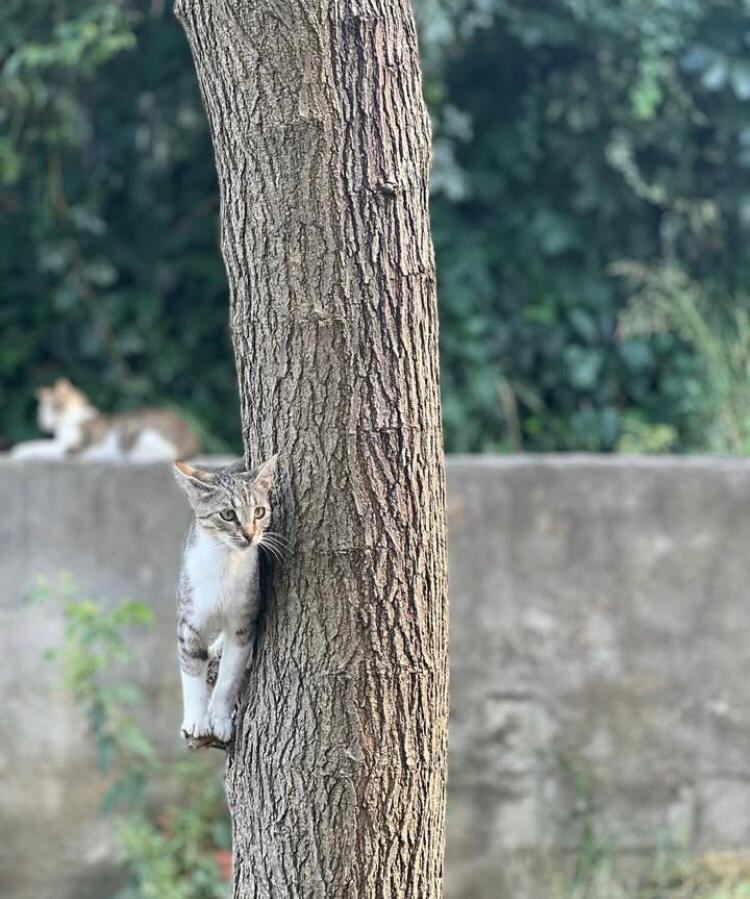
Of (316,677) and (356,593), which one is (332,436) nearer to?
(356,593)

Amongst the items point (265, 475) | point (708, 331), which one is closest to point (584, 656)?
point (708, 331)

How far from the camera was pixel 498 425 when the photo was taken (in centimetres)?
568

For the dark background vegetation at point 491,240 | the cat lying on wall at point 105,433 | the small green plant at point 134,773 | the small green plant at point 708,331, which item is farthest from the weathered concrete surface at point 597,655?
the cat lying on wall at point 105,433

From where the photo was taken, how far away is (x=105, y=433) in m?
5.15

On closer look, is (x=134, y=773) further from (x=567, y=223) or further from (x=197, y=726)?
(x=567, y=223)

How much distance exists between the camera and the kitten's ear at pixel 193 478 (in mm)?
2285

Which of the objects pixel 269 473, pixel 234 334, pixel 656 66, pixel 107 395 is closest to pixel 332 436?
pixel 269 473

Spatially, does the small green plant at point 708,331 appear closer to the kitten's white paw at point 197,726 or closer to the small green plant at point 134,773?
the small green plant at point 134,773

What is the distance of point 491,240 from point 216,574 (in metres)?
3.80

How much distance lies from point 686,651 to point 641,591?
0.25 m

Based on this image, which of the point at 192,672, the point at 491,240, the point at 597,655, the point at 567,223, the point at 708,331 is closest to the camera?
the point at 192,672

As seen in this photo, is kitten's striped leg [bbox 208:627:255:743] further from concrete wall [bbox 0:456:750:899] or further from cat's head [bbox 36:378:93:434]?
cat's head [bbox 36:378:93:434]

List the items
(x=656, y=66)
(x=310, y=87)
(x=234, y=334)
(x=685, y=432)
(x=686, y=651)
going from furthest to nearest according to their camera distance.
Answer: (x=685, y=432) < (x=656, y=66) < (x=686, y=651) < (x=234, y=334) < (x=310, y=87)

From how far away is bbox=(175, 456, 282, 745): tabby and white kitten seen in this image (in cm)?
210
